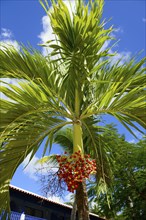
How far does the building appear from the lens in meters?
14.0

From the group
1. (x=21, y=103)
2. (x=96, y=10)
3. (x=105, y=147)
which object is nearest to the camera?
(x=21, y=103)

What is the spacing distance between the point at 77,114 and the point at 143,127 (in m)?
1.02

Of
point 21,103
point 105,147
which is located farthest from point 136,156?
point 21,103

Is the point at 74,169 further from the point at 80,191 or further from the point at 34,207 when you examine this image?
the point at 34,207

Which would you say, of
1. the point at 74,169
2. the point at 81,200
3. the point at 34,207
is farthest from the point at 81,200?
the point at 34,207

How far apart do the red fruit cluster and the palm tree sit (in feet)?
0.73

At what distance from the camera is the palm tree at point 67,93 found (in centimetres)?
440

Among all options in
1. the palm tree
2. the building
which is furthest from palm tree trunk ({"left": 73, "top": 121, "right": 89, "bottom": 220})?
the building

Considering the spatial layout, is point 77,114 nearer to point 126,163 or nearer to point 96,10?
point 96,10

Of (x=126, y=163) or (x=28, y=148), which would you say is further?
(x=126, y=163)

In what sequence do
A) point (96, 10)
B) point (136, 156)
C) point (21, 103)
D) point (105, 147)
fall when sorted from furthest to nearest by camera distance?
1. point (136, 156)
2. point (105, 147)
3. point (96, 10)
4. point (21, 103)

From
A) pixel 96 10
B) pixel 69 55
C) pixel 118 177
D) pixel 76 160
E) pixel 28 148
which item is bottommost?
pixel 118 177

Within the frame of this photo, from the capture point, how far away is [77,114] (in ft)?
16.3

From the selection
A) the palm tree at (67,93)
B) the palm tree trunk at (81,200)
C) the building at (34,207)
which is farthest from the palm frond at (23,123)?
the building at (34,207)
